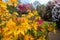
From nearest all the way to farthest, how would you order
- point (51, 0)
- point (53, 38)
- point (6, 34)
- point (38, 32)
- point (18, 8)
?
point (6, 34), point (38, 32), point (18, 8), point (53, 38), point (51, 0)

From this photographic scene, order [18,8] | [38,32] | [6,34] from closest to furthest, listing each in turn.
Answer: [6,34]
[38,32]
[18,8]

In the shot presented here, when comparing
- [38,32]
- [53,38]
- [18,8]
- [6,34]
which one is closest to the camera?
[6,34]

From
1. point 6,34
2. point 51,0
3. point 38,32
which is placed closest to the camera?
point 6,34

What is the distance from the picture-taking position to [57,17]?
7.99ft

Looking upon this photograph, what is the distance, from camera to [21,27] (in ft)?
3.79

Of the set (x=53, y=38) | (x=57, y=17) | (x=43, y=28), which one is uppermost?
(x=43, y=28)

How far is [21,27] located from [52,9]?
4.69 feet

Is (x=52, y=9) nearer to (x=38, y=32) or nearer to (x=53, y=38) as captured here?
(x=53, y=38)

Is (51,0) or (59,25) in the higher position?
(51,0)

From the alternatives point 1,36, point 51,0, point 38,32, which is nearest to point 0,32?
point 1,36

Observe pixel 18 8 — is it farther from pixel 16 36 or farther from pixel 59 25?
pixel 16 36

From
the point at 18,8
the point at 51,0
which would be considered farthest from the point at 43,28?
the point at 51,0

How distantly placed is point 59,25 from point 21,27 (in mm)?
1368

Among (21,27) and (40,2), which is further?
(40,2)
